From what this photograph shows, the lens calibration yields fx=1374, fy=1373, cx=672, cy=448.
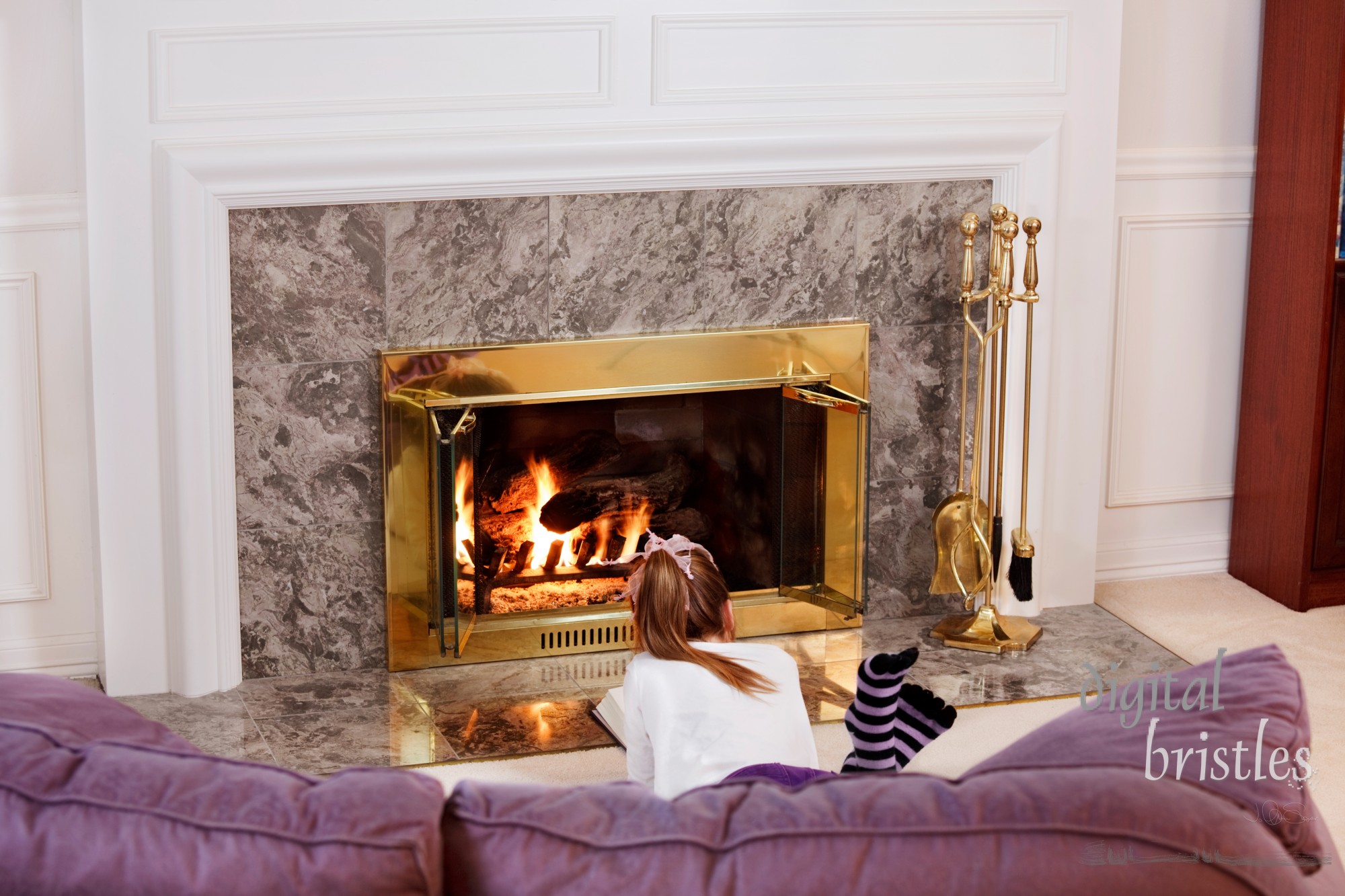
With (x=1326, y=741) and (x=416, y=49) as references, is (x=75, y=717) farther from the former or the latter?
(x=1326, y=741)

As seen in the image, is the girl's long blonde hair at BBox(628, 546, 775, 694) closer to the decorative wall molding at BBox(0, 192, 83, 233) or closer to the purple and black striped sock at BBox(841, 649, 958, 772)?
the purple and black striped sock at BBox(841, 649, 958, 772)

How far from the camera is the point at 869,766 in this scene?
2531 mm

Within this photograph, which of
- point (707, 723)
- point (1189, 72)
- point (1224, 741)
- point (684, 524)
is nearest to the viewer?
point (1224, 741)

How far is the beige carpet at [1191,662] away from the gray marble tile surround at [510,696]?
0.20 ft

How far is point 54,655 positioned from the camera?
3346 mm

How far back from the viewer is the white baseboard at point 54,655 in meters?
3.31

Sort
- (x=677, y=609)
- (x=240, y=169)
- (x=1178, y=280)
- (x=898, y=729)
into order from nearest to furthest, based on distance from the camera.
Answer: (x=677, y=609)
(x=898, y=729)
(x=240, y=169)
(x=1178, y=280)

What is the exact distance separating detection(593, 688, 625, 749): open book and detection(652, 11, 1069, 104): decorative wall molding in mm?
1389

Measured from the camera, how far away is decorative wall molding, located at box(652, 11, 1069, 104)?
3217 millimetres


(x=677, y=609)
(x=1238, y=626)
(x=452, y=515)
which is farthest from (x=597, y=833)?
(x=1238, y=626)

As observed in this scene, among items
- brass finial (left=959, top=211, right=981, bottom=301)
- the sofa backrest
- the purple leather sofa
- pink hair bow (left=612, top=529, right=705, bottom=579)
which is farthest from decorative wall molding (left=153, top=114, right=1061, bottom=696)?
the sofa backrest

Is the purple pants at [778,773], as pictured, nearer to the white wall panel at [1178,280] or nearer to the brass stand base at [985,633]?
the brass stand base at [985,633]

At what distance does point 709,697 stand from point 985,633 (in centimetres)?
154

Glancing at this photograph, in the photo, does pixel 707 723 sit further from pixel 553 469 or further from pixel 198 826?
pixel 553 469
